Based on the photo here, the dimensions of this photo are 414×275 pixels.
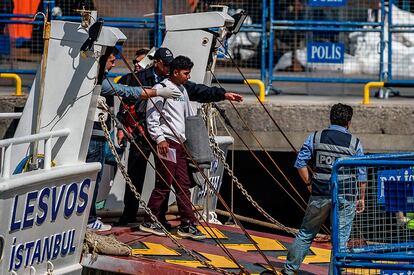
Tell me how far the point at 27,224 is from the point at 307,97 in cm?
706

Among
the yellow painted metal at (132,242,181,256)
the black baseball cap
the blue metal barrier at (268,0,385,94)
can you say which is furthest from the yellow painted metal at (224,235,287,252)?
the blue metal barrier at (268,0,385,94)

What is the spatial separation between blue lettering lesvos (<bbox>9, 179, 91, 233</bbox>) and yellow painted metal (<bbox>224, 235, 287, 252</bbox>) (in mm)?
1862

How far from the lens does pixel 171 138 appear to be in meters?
9.94

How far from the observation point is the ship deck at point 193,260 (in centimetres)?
894

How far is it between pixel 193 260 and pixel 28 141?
78.2 inches

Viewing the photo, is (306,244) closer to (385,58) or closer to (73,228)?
(73,228)

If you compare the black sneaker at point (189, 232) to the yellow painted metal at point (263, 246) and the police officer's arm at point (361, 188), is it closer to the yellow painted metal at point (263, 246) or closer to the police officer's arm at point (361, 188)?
the yellow painted metal at point (263, 246)

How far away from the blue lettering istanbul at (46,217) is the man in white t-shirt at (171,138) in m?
1.15

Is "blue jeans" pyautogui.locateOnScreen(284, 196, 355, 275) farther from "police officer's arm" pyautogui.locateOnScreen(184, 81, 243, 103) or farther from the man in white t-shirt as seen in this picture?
"police officer's arm" pyautogui.locateOnScreen(184, 81, 243, 103)

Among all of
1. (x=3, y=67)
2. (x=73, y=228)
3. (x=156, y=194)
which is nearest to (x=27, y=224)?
(x=73, y=228)

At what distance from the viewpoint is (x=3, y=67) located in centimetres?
1490

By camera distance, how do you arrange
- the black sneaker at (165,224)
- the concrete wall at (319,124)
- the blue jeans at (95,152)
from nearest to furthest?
the blue jeans at (95,152) < the black sneaker at (165,224) < the concrete wall at (319,124)

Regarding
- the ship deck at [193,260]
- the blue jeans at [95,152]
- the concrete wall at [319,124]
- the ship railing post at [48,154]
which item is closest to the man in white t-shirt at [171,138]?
the ship deck at [193,260]

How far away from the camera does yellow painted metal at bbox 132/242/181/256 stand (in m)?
9.48
